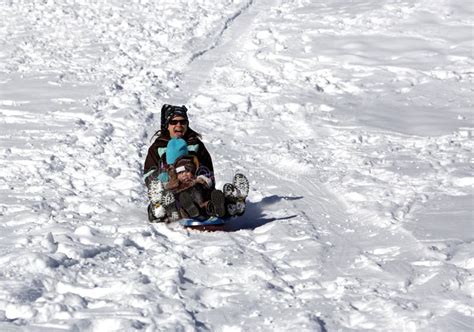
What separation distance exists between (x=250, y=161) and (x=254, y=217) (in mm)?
2197

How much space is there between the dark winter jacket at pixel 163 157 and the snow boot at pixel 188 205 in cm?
→ 48

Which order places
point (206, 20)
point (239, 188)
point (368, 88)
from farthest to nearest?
point (206, 20), point (368, 88), point (239, 188)

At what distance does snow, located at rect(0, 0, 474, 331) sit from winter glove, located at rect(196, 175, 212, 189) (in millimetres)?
525

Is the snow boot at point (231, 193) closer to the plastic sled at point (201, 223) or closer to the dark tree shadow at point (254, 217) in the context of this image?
the plastic sled at point (201, 223)

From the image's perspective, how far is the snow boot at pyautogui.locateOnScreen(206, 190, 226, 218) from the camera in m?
8.00

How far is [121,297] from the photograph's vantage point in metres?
6.00

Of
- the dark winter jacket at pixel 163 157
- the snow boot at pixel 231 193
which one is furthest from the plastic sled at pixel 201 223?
the dark winter jacket at pixel 163 157

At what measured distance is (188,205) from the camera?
807 centimetres

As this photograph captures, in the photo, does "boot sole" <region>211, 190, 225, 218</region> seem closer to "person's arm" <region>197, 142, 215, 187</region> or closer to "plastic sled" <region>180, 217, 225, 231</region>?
"plastic sled" <region>180, 217, 225, 231</region>

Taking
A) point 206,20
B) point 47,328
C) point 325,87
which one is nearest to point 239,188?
point 47,328

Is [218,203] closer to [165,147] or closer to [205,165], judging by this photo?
[205,165]

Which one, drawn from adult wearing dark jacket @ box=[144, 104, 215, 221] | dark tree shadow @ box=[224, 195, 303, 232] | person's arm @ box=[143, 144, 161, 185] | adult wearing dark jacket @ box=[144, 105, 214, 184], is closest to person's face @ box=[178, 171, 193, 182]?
adult wearing dark jacket @ box=[144, 104, 215, 221]

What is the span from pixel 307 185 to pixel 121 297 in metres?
4.38

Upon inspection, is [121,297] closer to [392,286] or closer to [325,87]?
[392,286]
